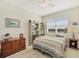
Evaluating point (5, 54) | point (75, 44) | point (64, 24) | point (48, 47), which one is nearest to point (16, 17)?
point (5, 54)

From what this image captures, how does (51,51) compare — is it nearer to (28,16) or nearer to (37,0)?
(37,0)

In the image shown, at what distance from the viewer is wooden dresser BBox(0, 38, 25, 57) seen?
9.25ft

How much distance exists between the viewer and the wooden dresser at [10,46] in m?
2.82

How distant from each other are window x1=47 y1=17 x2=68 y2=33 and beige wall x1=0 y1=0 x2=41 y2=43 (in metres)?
1.62

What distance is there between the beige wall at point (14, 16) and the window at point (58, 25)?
5.33 feet

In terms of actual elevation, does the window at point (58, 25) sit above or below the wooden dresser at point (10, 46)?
above

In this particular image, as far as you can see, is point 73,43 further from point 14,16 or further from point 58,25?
point 14,16

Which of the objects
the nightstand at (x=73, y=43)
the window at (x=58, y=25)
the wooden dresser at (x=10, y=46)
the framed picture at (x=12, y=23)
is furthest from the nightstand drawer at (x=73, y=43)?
the framed picture at (x=12, y=23)

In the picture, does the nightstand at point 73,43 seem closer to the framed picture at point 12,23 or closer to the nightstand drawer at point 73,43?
the nightstand drawer at point 73,43

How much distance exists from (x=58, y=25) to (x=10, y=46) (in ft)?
12.5

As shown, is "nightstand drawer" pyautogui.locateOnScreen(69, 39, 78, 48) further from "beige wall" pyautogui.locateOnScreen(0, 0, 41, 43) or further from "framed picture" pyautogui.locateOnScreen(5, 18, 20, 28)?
"framed picture" pyautogui.locateOnScreen(5, 18, 20, 28)

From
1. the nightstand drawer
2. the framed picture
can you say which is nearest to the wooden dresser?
the framed picture

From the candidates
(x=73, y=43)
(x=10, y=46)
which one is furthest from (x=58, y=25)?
(x=10, y=46)

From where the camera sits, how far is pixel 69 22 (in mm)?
4629
